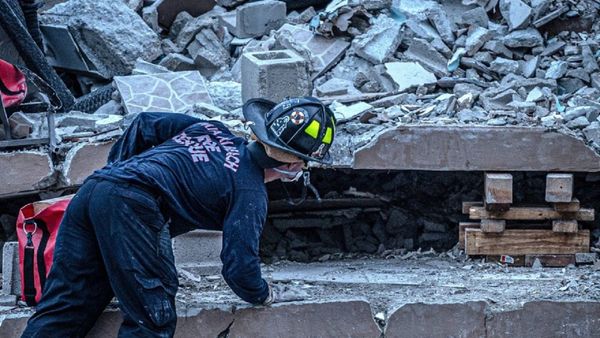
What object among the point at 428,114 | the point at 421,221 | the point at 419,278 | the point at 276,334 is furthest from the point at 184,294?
the point at 421,221

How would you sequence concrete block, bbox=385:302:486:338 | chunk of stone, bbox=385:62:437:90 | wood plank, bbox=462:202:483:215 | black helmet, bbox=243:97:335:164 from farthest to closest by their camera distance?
chunk of stone, bbox=385:62:437:90 < wood plank, bbox=462:202:483:215 < concrete block, bbox=385:302:486:338 < black helmet, bbox=243:97:335:164

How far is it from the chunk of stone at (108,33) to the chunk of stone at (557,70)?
337 centimetres

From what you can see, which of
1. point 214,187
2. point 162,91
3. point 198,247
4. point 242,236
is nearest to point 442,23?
point 162,91

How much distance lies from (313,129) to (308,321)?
1061 mm

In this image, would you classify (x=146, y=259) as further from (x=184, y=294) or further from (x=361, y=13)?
(x=361, y=13)

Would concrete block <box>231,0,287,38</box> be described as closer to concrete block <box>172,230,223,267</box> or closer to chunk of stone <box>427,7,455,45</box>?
chunk of stone <box>427,7,455,45</box>

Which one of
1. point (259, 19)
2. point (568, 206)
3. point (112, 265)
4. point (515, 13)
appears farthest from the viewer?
point (259, 19)

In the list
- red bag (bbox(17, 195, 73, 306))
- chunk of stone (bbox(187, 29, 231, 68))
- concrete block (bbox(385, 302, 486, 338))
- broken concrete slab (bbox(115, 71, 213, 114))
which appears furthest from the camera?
chunk of stone (bbox(187, 29, 231, 68))

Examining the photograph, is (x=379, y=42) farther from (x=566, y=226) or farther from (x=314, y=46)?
(x=566, y=226)

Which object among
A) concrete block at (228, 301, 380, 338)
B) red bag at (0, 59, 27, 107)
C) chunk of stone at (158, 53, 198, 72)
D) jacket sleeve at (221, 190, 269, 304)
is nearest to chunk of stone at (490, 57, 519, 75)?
chunk of stone at (158, 53, 198, 72)

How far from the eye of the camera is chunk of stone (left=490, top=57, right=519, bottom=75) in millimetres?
7473

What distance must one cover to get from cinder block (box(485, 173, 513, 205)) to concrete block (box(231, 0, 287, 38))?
2.95m

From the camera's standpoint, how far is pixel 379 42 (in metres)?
7.62

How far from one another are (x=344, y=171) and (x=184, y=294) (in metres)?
2.61
